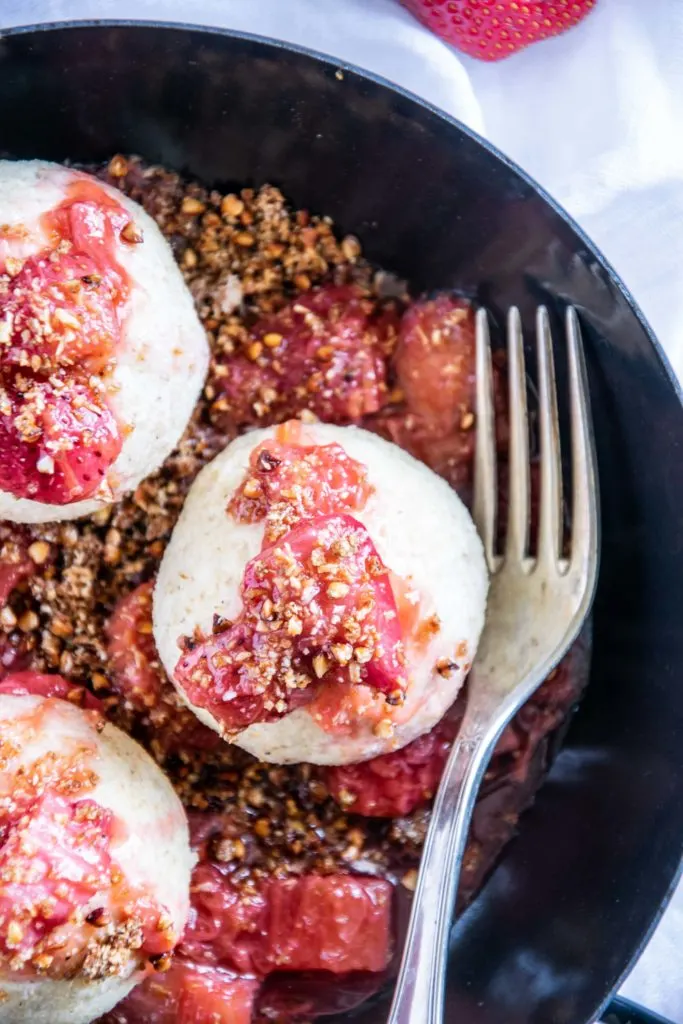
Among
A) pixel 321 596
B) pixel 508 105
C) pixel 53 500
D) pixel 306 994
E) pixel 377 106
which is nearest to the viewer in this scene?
pixel 321 596

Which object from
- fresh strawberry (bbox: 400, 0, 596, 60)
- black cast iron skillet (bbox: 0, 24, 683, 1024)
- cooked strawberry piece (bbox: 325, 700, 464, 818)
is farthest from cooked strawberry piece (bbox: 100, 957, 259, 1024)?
fresh strawberry (bbox: 400, 0, 596, 60)

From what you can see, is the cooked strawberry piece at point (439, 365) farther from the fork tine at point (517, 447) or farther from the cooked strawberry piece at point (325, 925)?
the cooked strawberry piece at point (325, 925)

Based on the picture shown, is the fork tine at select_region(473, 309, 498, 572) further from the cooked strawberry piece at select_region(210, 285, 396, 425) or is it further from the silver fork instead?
the cooked strawberry piece at select_region(210, 285, 396, 425)

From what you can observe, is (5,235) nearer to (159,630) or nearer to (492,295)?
(159,630)

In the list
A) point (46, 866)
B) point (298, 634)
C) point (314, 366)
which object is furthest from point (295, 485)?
point (46, 866)

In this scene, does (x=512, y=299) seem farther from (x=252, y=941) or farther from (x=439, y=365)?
(x=252, y=941)

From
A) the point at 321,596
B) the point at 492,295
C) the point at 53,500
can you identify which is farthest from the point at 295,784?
the point at 492,295
